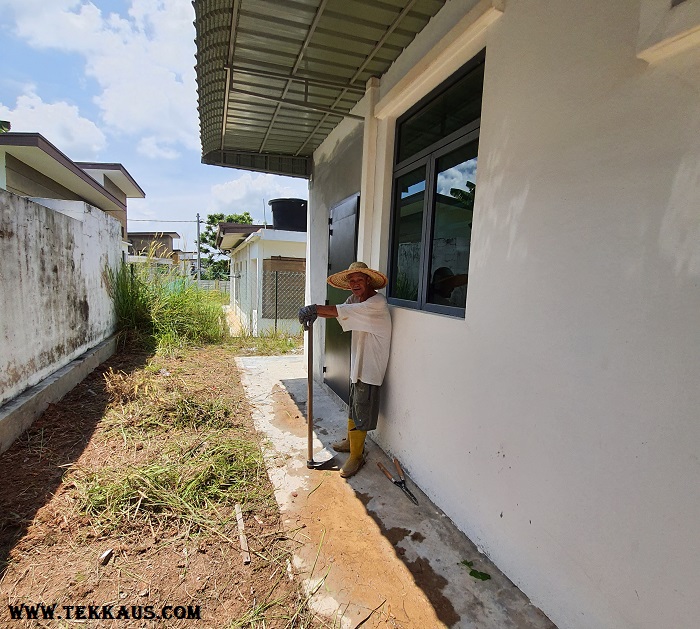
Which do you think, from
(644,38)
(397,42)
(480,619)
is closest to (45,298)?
(397,42)

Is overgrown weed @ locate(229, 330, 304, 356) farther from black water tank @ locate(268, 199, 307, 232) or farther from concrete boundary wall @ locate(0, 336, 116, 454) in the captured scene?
black water tank @ locate(268, 199, 307, 232)

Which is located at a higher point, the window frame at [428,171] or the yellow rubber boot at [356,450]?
the window frame at [428,171]

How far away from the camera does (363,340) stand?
117 inches

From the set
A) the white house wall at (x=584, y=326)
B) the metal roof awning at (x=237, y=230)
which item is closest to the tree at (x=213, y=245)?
the metal roof awning at (x=237, y=230)

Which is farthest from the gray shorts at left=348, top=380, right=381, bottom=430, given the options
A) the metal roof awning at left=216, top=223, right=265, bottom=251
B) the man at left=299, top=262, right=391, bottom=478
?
the metal roof awning at left=216, top=223, right=265, bottom=251

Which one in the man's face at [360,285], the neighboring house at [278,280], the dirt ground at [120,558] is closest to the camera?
the dirt ground at [120,558]

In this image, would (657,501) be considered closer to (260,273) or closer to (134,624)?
(134,624)

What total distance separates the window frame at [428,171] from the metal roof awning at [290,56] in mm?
485

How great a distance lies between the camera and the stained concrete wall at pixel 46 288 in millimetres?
3053

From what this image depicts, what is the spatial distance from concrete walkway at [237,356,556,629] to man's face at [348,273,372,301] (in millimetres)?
1465

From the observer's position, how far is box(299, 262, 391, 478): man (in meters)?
2.83

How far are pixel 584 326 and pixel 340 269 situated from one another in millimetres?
3004

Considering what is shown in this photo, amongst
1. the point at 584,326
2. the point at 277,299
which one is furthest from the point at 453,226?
the point at 277,299

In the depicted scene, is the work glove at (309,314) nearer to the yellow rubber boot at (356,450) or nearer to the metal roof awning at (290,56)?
the yellow rubber boot at (356,450)
